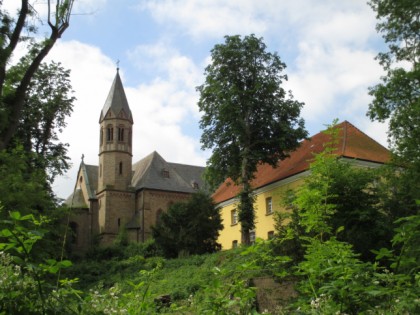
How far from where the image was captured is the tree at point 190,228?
1314 inches

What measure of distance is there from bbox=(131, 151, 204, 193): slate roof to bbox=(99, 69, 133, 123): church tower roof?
5.30 meters

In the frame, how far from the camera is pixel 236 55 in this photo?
33875 mm

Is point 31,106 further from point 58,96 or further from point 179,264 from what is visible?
point 179,264

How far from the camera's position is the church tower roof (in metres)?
55.6

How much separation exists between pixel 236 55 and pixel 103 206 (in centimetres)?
2562

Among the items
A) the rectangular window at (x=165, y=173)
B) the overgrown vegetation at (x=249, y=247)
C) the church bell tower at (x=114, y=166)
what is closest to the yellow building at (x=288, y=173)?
the overgrown vegetation at (x=249, y=247)

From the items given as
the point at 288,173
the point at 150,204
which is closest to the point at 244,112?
the point at 288,173

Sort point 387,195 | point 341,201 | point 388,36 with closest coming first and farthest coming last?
point 341,201, point 387,195, point 388,36

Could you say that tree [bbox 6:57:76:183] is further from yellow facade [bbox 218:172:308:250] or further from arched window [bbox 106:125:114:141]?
arched window [bbox 106:125:114:141]

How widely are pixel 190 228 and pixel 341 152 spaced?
1116 centimetres

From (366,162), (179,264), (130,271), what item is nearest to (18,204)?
(179,264)

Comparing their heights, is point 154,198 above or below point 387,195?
above

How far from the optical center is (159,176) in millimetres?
55844

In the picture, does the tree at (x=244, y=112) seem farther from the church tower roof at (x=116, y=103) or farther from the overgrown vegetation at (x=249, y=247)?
the church tower roof at (x=116, y=103)
